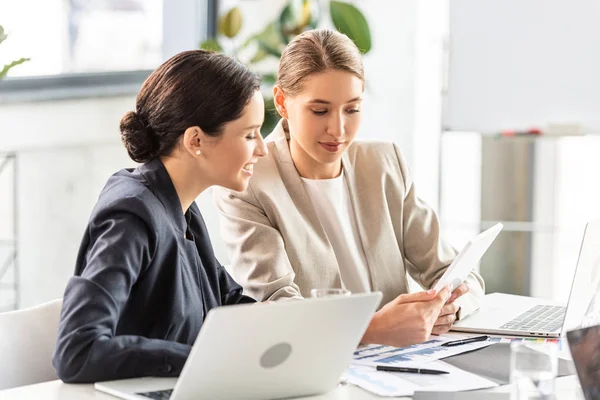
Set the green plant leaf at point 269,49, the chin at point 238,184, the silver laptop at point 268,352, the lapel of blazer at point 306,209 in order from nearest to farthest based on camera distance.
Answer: the silver laptop at point 268,352 → the chin at point 238,184 → the lapel of blazer at point 306,209 → the green plant leaf at point 269,49

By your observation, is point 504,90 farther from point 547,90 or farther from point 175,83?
point 175,83

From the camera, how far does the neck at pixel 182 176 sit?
1.91 meters

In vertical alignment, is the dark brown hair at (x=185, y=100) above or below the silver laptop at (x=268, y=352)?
above

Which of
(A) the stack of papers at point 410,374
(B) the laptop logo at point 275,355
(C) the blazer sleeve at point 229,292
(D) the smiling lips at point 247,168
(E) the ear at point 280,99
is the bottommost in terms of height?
(A) the stack of papers at point 410,374

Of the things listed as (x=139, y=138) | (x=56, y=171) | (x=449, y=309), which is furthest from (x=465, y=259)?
(x=56, y=171)

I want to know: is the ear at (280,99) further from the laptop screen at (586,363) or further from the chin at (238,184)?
the laptop screen at (586,363)

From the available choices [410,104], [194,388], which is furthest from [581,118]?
[194,388]

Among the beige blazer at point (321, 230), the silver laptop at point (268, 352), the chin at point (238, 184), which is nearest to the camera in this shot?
the silver laptop at point (268, 352)

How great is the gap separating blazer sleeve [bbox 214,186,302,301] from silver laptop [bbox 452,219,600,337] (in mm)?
400

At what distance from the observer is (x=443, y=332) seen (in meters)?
2.08

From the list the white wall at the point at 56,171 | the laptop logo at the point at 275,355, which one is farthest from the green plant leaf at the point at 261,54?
the laptop logo at the point at 275,355

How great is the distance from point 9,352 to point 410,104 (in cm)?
343

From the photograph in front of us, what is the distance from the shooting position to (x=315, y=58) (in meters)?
2.27

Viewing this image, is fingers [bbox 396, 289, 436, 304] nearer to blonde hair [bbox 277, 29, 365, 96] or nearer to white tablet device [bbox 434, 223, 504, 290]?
white tablet device [bbox 434, 223, 504, 290]
